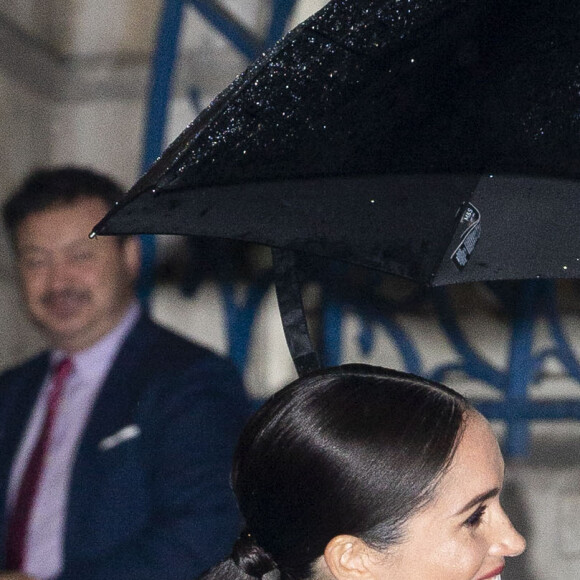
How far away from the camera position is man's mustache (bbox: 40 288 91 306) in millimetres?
2240

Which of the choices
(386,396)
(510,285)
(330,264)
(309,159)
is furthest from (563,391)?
(309,159)

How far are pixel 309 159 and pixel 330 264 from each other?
2.19 metres

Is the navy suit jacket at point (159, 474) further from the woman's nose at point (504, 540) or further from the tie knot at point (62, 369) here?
the woman's nose at point (504, 540)

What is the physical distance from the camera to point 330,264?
3.15m

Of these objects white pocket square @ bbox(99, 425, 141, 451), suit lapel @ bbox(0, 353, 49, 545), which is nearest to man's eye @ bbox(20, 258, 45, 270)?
suit lapel @ bbox(0, 353, 49, 545)

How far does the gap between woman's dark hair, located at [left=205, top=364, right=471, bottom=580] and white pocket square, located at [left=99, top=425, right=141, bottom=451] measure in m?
0.81

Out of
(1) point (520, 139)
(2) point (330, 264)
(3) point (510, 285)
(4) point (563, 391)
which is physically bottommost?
(4) point (563, 391)

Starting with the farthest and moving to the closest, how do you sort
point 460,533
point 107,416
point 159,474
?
point 107,416 → point 159,474 → point 460,533

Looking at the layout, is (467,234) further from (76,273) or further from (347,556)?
(76,273)

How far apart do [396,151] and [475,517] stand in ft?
1.31

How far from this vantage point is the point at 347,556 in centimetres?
113

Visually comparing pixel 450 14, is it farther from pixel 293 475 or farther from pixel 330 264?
pixel 330 264

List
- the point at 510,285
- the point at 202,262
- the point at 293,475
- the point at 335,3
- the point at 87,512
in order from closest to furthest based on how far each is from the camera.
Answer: the point at 335,3 → the point at 293,475 → the point at 87,512 → the point at 510,285 → the point at 202,262

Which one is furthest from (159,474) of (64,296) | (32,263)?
(32,263)
